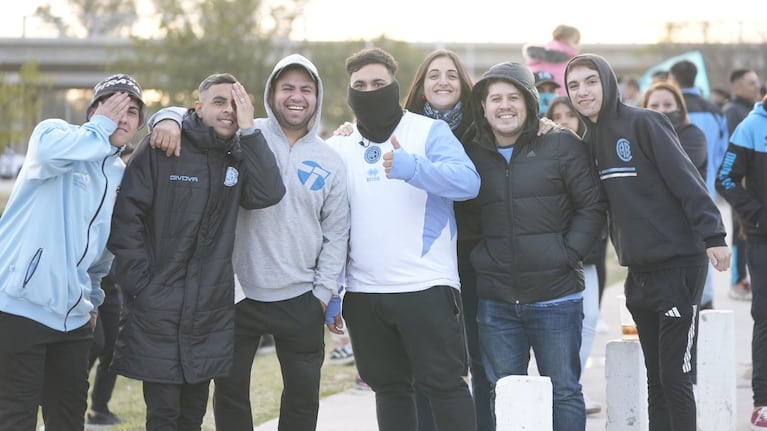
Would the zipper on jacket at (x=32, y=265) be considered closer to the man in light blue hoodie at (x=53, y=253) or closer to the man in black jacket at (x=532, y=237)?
the man in light blue hoodie at (x=53, y=253)

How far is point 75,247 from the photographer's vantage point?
4.81 meters

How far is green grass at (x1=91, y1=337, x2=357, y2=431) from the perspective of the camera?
284 inches

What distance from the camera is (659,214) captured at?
526cm

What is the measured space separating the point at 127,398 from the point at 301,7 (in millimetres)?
23354

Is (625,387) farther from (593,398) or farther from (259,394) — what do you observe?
(259,394)

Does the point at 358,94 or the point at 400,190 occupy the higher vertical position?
the point at 358,94

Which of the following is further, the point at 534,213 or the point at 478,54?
the point at 478,54

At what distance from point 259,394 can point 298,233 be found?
3.13 m

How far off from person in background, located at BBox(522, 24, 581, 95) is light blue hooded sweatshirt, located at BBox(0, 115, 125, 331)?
4.56 m

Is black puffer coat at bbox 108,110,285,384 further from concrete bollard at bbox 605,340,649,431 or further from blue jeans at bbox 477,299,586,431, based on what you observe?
concrete bollard at bbox 605,340,649,431

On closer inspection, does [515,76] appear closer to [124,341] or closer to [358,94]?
[358,94]

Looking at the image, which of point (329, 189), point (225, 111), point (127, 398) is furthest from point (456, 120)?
point (127, 398)

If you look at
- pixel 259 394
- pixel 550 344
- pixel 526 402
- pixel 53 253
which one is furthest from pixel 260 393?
pixel 526 402

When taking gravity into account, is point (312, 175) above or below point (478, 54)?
below
